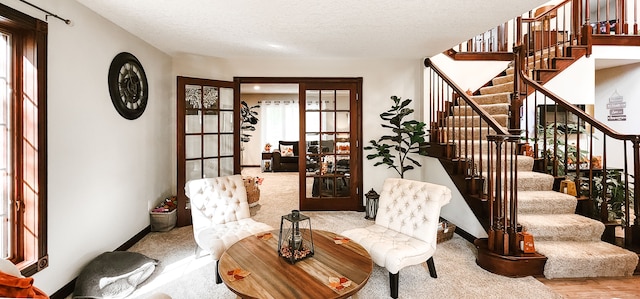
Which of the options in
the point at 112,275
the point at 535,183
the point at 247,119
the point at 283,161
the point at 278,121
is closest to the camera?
the point at 112,275

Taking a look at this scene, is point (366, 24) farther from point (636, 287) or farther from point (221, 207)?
point (636, 287)

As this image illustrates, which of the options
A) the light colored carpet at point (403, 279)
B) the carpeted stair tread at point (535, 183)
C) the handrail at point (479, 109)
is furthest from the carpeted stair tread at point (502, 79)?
the light colored carpet at point (403, 279)

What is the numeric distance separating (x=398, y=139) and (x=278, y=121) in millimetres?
6355

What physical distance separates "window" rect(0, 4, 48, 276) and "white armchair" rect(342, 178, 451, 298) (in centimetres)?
236

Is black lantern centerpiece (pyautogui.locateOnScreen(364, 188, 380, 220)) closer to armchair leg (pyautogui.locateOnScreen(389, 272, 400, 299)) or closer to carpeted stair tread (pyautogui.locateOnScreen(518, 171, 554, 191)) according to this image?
carpeted stair tread (pyautogui.locateOnScreen(518, 171, 554, 191))

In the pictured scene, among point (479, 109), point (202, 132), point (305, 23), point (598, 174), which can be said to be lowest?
point (598, 174)

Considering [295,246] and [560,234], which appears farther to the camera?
[560,234]

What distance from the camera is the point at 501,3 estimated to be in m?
2.62

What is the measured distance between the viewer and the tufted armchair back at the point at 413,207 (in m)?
2.56

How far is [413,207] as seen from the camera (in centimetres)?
271

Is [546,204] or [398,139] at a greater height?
[398,139]

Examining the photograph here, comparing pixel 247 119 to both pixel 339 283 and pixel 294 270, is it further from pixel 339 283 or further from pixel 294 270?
pixel 339 283

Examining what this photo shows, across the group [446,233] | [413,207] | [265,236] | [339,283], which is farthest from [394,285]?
[446,233]

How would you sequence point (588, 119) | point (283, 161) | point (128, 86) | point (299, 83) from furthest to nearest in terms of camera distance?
point (283, 161) → point (299, 83) → point (128, 86) → point (588, 119)
